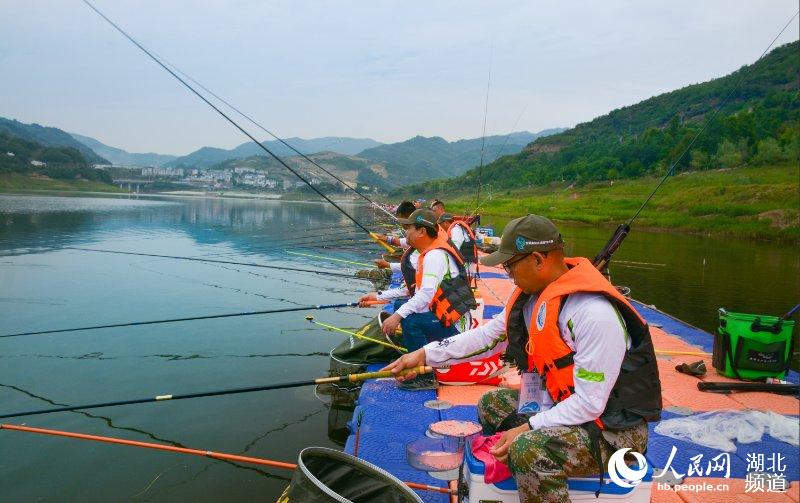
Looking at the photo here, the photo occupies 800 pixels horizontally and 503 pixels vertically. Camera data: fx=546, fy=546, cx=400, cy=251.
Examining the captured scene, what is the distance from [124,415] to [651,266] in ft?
67.0

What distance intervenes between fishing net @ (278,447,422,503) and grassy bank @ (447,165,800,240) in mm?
24316

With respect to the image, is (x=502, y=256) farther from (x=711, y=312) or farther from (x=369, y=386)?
(x=711, y=312)

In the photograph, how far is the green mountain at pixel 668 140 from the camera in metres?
53.1

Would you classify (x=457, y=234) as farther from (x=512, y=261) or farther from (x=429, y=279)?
(x=512, y=261)

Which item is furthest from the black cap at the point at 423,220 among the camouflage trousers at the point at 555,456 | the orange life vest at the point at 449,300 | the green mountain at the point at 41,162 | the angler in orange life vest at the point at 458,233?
the green mountain at the point at 41,162

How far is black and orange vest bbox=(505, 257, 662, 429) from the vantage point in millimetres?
2643

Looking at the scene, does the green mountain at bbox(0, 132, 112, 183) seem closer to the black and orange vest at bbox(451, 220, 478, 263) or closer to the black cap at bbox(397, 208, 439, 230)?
the black and orange vest at bbox(451, 220, 478, 263)

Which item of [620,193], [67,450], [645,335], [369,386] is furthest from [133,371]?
[620,193]

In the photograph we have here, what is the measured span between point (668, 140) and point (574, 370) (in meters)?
79.5

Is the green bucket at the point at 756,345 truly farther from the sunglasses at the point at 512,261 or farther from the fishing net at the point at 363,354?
the sunglasses at the point at 512,261

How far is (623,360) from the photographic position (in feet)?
8.63

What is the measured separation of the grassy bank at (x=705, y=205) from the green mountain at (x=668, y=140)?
232 centimetres

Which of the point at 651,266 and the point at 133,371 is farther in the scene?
the point at 651,266

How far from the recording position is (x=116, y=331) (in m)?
11.1
